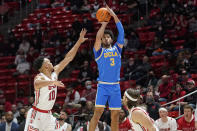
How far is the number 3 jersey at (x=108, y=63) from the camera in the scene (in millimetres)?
8648

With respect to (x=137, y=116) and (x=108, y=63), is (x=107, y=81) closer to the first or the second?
(x=108, y=63)

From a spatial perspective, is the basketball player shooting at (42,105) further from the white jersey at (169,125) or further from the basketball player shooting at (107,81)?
the white jersey at (169,125)

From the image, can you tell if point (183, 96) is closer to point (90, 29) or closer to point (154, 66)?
point (154, 66)

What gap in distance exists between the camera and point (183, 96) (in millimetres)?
11539

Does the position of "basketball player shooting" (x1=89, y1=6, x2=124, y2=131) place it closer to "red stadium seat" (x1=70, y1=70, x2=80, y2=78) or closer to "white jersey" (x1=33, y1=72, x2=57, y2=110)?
"white jersey" (x1=33, y1=72, x2=57, y2=110)

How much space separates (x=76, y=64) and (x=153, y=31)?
10.5ft

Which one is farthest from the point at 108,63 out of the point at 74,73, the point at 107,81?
the point at 74,73

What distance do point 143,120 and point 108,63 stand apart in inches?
99.3

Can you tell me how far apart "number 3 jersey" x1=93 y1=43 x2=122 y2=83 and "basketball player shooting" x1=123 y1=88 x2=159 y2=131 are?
1.94 meters

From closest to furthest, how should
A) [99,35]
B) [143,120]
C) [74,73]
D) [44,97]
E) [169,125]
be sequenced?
[143,120] < [44,97] < [99,35] < [169,125] < [74,73]

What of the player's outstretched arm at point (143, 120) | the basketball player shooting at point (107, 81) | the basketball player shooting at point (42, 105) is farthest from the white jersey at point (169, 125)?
the player's outstretched arm at point (143, 120)

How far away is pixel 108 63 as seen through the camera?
866 centimetres

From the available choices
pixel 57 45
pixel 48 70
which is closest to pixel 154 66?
pixel 57 45

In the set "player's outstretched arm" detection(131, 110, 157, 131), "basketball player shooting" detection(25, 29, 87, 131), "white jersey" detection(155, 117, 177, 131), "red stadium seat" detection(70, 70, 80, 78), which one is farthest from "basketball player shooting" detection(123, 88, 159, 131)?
"red stadium seat" detection(70, 70, 80, 78)
